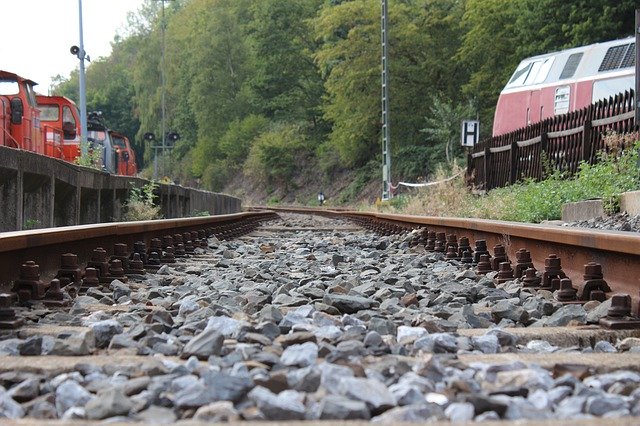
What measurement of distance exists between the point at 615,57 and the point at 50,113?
12.8 m

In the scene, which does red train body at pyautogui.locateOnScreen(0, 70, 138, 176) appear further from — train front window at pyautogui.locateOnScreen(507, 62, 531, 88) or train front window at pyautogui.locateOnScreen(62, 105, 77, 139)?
train front window at pyautogui.locateOnScreen(507, 62, 531, 88)

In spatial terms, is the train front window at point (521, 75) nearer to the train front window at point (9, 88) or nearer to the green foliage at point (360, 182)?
the train front window at point (9, 88)

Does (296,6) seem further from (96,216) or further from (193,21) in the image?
(96,216)

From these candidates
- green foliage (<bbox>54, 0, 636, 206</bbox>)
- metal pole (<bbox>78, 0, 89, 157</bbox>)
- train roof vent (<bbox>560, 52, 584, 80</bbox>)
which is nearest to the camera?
train roof vent (<bbox>560, 52, 584, 80</bbox>)

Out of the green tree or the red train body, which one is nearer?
the red train body

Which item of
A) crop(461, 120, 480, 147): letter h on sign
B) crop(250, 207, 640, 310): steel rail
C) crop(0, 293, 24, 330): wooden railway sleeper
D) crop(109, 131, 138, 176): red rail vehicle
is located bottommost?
crop(0, 293, 24, 330): wooden railway sleeper

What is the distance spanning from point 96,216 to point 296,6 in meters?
49.9

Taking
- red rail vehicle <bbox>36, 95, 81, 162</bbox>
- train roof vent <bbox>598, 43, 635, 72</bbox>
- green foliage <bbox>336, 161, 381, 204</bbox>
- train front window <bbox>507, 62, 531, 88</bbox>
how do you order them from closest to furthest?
train roof vent <bbox>598, 43, 635, 72</bbox>, train front window <bbox>507, 62, 531, 88</bbox>, red rail vehicle <bbox>36, 95, 81, 162</bbox>, green foliage <bbox>336, 161, 381, 204</bbox>

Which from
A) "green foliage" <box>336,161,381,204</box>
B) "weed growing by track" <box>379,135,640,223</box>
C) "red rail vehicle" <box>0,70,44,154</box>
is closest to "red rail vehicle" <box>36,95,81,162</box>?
→ "red rail vehicle" <box>0,70,44,154</box>

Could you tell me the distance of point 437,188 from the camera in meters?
18.8

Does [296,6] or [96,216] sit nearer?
[96,216]

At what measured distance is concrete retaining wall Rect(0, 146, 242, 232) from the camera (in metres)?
7.41

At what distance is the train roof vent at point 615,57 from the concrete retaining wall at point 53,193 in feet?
31.2

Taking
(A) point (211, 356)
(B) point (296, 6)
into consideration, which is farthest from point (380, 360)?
(B) point (296, 6)
